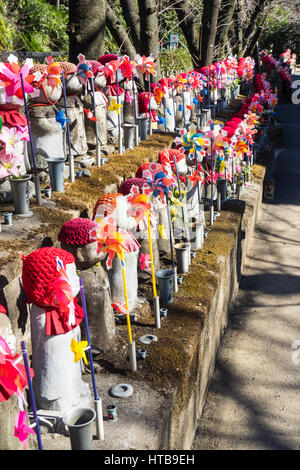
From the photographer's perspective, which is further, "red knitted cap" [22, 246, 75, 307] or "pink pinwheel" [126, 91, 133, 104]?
"pink pinwheel" [126, 91, 133, 104]

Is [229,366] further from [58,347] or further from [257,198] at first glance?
[257,198]

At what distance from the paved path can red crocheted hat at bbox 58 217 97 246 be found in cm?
132

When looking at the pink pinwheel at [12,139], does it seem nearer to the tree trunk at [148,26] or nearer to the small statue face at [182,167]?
the small statue face at [182,167]

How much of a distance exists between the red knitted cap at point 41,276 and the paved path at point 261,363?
1.36m

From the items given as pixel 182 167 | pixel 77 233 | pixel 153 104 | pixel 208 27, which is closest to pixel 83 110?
pixel 182 167

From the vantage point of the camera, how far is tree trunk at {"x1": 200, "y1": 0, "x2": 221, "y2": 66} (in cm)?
903

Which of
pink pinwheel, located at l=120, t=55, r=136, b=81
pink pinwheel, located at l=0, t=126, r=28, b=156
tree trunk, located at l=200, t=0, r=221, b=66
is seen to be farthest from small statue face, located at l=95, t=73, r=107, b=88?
tree trunk, located at l=200, t=0, r=221, b=66

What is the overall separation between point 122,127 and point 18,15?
8.70m

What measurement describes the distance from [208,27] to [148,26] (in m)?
3.24

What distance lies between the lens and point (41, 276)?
1999mm

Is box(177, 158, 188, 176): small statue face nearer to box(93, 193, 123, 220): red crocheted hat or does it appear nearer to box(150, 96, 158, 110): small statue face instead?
box(93, 193, 123, 220): red crocheted hat

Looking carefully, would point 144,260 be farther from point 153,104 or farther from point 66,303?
point 153,104

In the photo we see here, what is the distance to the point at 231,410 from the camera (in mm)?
3111
